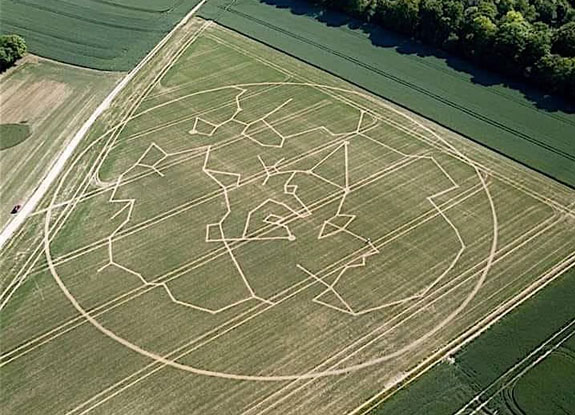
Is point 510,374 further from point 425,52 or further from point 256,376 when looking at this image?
point 425,52

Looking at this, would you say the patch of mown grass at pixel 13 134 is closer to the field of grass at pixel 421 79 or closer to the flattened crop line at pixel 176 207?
the flattened crop line at pixel 176 207

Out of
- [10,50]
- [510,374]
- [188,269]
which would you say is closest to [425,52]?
[188,269]

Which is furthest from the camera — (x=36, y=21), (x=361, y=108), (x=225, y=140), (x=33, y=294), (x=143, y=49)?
(x=36, y=21)

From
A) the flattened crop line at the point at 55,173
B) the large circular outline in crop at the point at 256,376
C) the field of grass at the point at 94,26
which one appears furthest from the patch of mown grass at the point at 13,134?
the field of grass at the point at 94,26

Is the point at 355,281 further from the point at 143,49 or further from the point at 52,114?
the point at 143,49

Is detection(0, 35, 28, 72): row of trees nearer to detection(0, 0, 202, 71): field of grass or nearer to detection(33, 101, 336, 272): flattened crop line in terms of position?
detection(0, 0, 202, 71): field of grass

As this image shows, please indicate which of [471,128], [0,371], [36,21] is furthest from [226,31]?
[0,371]
